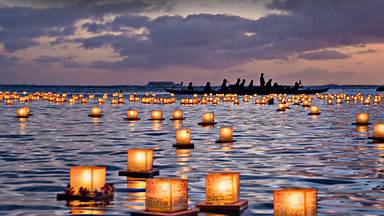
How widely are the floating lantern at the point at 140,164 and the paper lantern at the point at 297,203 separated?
7.78m

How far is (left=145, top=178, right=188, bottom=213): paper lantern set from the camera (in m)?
13.5

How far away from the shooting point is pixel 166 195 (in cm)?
1350

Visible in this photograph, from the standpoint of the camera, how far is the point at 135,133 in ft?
127

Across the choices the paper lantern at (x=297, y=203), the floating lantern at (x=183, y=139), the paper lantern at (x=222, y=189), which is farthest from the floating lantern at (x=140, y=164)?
the floating lantern at (x=183, y=139)

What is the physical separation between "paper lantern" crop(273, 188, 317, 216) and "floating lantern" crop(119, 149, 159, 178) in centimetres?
778

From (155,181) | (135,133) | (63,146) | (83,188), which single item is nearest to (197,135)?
(135,133)

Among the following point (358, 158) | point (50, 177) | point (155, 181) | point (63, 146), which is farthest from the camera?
point (63, 146)

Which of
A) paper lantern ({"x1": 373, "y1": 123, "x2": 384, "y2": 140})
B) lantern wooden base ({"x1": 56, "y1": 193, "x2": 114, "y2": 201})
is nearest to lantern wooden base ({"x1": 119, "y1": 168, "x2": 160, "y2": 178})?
lantern wooden base ({"x1": 56, "y1": 193, "x2": 114, "y2": 201})

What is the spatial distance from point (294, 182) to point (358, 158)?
7038 mm

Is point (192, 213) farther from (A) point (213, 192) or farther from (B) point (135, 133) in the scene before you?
(B) point (135, 133)

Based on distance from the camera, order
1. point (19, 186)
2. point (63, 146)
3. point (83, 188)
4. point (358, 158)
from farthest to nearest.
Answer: point (63, 146), point (358, 158), point (19, 186), point (83, 188)

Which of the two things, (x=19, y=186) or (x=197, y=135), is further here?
(x=197, y=135)

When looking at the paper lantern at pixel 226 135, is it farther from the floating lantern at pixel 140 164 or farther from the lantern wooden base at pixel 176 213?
the lantern wooden base at pixel 176 213

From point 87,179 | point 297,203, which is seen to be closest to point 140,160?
point 87,179
